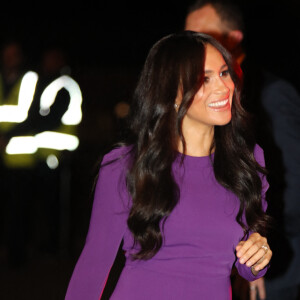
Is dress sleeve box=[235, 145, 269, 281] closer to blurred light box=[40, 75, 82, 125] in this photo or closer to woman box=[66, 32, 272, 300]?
woman box=[66, 32, 272, 300]

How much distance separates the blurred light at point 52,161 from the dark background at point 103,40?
1.72m

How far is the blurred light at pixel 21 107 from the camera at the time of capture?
529 cm

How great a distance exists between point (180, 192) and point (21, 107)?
11.5ft

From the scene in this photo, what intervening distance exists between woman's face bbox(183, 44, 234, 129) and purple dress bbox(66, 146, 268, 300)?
245 millimetres

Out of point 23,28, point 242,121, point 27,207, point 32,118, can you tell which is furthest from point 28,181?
point 23,28

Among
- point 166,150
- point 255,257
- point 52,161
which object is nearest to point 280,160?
point 166,150

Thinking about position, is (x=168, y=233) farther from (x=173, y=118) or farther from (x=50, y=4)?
(x=50, y=4)

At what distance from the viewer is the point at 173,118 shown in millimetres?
2086

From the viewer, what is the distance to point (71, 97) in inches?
222

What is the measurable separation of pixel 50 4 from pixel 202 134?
937 centimetres

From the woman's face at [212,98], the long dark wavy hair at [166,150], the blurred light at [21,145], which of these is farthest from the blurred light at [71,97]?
the woman's face at [212,98]

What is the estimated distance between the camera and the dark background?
827cm

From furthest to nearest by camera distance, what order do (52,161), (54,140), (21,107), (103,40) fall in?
(103,40) → (52,161) → (54,140) → (21,107)

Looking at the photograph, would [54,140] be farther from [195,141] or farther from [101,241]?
[101,241]
